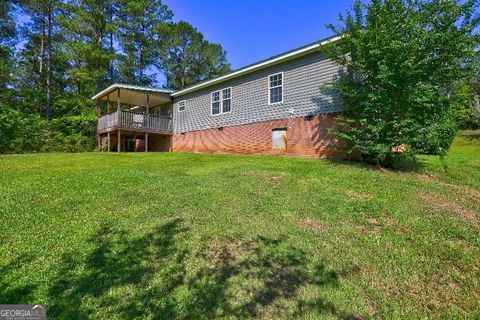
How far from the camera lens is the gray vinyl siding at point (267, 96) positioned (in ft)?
42.7

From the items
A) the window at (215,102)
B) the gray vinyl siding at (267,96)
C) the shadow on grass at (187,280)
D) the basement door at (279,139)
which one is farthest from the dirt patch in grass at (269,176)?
the window at (215,102)

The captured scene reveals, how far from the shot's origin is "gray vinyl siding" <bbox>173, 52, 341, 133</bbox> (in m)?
13.0

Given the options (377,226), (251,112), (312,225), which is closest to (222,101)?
(251,112)

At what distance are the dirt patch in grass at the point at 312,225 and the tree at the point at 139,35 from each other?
101 feet

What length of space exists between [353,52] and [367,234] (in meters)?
7.17

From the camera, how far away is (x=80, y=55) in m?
28.4

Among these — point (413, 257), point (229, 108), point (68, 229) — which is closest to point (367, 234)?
point (413, 257)

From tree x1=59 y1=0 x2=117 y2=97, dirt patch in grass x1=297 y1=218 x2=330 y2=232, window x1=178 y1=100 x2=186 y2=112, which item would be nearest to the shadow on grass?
dirt patch in grass x1=297 y1=218 x2=330 y2=232

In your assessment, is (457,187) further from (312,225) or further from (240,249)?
(240,249)

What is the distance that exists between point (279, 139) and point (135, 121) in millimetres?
9744

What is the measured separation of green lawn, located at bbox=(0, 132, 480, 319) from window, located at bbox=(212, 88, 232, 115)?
10047mm

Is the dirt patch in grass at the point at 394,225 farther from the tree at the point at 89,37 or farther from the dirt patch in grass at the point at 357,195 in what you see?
the tree at the point at 89,37

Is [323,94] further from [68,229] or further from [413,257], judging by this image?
[68,229]

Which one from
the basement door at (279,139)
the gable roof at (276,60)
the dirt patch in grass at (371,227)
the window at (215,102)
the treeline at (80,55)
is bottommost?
the dirt patch in grass at (371,227)
